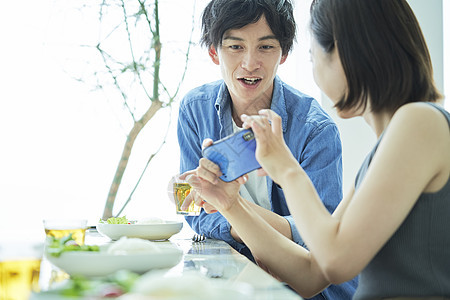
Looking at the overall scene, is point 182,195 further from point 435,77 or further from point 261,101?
point 435,77

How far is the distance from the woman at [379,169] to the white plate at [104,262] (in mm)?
327

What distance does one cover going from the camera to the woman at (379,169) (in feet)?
3.33

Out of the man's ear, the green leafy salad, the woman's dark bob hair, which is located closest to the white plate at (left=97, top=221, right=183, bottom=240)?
the green leafy salad

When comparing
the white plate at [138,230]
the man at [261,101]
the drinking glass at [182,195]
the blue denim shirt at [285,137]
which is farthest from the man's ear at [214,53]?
the white plate at [138,230]

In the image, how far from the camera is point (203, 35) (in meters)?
2.24

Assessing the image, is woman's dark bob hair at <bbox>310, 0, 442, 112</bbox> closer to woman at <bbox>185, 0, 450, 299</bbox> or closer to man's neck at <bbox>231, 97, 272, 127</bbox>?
woman at <bbox>185, 0, 450, 299</bbox>

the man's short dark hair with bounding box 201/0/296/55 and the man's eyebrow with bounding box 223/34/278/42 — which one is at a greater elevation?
the man's short dark hair with bounding box 201/0/296/55

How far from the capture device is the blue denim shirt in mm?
1920

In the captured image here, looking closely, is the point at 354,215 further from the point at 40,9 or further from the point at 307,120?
the point at 40,9

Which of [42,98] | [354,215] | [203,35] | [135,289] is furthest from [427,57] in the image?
[42,98]

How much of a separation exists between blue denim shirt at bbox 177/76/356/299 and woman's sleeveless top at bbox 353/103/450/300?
2.28 ft

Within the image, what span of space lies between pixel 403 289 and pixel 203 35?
1466 mm

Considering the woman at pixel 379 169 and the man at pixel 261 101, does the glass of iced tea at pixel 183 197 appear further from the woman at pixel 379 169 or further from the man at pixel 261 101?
the woman at pixel 379 169

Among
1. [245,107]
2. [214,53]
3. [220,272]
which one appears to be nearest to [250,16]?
[214,53]
